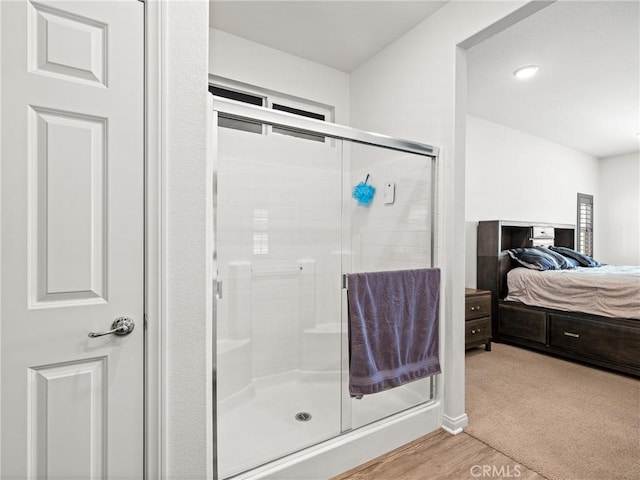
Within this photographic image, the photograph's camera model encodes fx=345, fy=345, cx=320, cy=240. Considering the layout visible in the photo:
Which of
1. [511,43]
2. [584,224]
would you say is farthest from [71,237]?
[584,224]

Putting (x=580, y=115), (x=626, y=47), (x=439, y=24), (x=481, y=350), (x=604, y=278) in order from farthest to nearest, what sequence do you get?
(x=580, y=115) < (x=481, y=350) < (x=604, y=278) < (x=626, y=47) < (x=439, y=24)

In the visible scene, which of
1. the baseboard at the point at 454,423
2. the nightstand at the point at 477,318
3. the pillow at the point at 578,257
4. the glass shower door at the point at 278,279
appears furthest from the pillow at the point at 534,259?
the glass shower door at the point at 278,279

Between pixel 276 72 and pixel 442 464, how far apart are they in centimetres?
290

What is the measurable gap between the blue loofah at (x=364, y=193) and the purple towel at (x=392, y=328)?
0.64 m

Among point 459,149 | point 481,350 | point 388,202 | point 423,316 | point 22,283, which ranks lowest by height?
point 481,350

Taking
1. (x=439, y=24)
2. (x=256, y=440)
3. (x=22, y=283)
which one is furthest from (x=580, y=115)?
(x=22, y=283)

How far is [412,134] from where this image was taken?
2.45 m

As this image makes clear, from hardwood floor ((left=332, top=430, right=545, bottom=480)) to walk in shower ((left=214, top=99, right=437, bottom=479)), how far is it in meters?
0.20

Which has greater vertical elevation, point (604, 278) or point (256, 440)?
point (604, 278)

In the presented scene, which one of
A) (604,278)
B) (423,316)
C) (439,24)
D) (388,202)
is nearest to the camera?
(423,316)

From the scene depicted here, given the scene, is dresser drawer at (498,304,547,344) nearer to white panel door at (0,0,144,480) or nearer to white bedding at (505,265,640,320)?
white bedding at (505,265,640,320)

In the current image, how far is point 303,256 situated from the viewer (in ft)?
8.14

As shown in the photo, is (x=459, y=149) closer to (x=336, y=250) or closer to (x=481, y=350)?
(x=336, y=250)

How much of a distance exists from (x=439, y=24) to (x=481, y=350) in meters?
3.08
